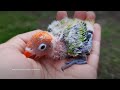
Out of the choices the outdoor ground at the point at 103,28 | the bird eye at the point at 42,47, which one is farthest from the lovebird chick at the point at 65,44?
the outdoor ground at the point at 103,28

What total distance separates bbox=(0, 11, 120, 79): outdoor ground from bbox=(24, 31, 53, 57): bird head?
57cm

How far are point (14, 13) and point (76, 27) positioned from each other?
3.37 feet

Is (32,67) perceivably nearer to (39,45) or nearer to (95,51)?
(39,45)

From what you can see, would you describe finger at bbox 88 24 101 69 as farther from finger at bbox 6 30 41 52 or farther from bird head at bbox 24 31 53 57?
finger at bbox 6 30 41 52

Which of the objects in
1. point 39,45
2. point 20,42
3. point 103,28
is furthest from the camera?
point 103,28

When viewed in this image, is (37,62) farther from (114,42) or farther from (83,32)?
(114,42)

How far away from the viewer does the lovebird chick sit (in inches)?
52.7

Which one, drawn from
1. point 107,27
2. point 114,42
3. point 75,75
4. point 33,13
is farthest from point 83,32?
point 33,13

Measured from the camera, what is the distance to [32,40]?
1.34 meters

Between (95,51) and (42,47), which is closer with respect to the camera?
(42,47)

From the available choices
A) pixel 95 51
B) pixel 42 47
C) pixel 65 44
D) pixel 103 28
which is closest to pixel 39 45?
pixel 42 47

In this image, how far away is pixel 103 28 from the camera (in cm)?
224

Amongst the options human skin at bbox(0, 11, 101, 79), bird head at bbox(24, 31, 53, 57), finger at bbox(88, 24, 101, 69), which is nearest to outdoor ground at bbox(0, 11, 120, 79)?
finger at bbox(88, 24, 101, 69)

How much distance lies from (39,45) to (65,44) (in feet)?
0.43
